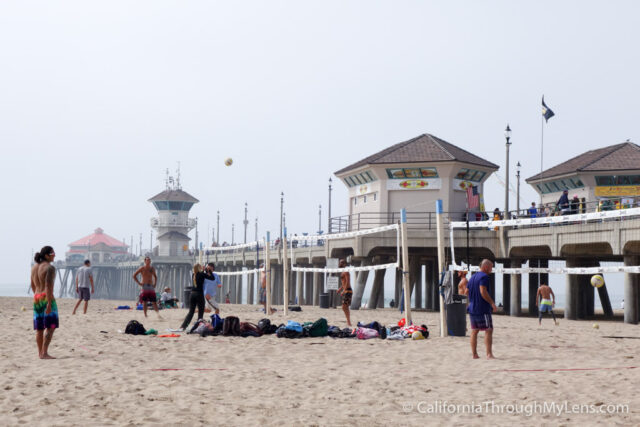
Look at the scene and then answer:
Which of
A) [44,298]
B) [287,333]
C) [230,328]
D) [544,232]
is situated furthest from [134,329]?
[544,232]

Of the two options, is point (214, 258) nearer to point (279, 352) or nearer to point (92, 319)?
point (92, 319)

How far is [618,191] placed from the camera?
33.7 m

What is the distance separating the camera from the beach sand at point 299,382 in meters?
6.16

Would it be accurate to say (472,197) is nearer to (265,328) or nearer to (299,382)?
(265,328)

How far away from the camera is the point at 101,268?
388 ft

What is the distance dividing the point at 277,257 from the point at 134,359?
32.7 m

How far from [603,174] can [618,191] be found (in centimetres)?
103

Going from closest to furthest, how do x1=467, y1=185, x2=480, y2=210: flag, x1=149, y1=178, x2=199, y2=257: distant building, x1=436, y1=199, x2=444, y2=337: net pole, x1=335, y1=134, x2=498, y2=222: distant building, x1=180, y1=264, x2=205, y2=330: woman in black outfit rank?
x1=436, y1=199, x2=444, y2=337: net pole < x1=180, y1=264, x2=205, y2=330: woman in black outfit < x1=335, y1=134, x2=498, y2=222: distant building < x1=467, y1=185, x2=480, y2=210: flag < x1=149, y1=178, x2=199, y2=257: distant building

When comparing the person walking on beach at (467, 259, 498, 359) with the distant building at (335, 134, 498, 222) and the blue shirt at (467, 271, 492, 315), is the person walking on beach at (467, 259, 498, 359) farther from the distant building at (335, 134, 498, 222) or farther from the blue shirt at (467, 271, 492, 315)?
the distant building at (335, 134, 498, 222)

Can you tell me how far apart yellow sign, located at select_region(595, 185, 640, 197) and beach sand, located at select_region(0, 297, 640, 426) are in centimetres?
2342

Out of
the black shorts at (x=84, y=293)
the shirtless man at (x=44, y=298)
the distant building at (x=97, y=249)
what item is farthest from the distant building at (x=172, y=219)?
the shirtless man at (x=44, y=298)

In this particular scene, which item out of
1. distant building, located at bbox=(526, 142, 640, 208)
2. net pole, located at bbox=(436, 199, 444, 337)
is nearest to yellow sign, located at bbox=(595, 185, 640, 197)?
distant building, located at bbox=(526, 142, 640, 208)

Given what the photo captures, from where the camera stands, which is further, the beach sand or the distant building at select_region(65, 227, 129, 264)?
the distant building at select_region(65, 227, 129, 264)

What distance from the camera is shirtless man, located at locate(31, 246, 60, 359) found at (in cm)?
915
